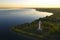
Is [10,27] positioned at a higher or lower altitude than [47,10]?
lower

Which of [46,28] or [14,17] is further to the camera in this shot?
[14,17]

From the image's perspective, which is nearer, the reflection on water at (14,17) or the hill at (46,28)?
the hill at (46,28)

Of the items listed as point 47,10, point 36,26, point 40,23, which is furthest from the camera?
point 47,10

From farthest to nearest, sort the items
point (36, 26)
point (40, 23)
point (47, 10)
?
point (47, 10) → point (36, 26) → point (40, 23)

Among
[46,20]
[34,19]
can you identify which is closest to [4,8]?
[34,19]

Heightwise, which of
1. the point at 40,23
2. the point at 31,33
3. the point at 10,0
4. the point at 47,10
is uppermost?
the point at 10,0

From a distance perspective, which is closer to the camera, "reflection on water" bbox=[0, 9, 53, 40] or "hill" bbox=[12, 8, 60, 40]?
"hill" bbox=[12, 8, 60, 40]

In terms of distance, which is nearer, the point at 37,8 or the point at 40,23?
the point at 40,23

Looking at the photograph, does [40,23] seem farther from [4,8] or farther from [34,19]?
[4,8]
